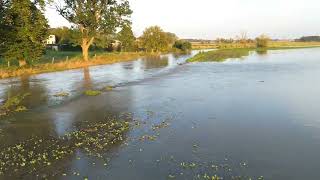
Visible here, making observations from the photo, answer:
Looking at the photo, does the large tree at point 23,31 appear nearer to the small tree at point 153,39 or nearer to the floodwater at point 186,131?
the floodwater at point 186,131

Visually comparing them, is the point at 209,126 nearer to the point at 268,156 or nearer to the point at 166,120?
the point at 166,120

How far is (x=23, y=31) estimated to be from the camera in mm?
42625

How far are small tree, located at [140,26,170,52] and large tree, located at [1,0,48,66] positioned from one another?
230 ft

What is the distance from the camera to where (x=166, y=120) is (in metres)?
16.7

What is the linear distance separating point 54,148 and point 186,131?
16.0 feet

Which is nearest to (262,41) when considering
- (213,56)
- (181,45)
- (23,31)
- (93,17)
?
(181,45)

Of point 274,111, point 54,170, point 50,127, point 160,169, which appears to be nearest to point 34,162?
point 54,170

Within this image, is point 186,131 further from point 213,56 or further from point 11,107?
point 213,56

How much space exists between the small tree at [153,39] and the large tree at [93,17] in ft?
169

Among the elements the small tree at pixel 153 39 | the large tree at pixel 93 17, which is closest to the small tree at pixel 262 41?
the small tree at pixel 153 39

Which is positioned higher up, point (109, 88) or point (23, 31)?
point (23, 31)

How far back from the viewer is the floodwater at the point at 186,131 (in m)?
10.0

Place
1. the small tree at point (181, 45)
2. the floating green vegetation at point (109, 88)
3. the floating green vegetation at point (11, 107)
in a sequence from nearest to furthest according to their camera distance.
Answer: the floating green vegetation at point (11, 107)
the floating green vegetation at point (109, 88)
the small tree at point (181, 45)

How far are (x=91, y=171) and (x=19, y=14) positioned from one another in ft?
118
